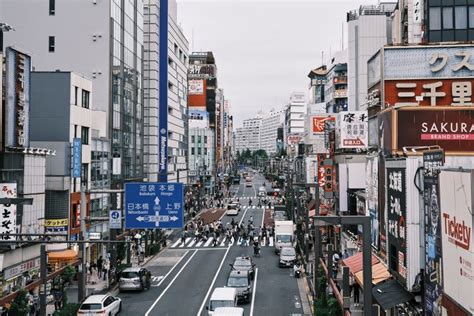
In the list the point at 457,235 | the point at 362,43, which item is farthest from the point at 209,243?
the point at 457,235

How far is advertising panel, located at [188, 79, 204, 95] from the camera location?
13725 centimetres

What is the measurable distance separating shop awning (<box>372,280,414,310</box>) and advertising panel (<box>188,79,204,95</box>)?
122 metres

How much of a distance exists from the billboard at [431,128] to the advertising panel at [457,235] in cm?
668

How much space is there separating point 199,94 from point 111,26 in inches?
3593

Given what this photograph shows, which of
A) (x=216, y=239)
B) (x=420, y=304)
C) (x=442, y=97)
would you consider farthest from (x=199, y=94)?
(x=420, y=304)

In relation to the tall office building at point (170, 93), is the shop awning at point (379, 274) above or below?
below

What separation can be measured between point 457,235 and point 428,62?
52.3ft

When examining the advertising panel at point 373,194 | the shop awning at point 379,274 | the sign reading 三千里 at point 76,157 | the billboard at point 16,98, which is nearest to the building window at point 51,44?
the sign reading 三千里 at point 76,157

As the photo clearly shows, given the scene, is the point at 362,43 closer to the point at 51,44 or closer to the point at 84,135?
the point at 51,44

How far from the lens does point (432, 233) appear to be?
13.4m

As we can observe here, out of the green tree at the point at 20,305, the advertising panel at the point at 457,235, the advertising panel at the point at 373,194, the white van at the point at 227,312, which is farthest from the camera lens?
the green tree at the point at 20,305

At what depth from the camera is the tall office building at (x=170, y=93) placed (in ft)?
217

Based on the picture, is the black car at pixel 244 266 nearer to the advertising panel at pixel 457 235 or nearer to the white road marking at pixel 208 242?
the white road marking at pixel 208 242

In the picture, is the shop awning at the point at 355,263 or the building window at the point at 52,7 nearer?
the shop awning at the point at 355,263
